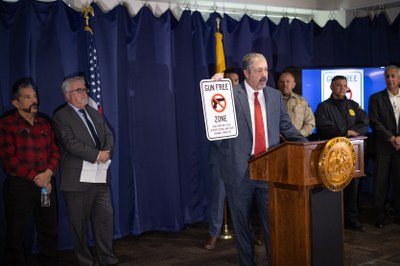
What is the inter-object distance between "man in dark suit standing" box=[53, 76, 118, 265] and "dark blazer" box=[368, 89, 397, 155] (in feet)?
9.05

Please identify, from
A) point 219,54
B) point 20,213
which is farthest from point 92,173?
point 219,54

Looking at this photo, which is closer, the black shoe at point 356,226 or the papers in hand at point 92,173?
the papers in hand at point 92,173

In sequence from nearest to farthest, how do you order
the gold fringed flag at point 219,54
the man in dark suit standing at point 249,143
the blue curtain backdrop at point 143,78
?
the man in dark suit standing at point 249,143 → the blue curtain backdrop at point 143,78 → the gold fringed flag at point 219,54

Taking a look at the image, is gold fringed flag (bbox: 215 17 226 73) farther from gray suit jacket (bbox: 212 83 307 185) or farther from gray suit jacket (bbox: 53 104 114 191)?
gray suit jacket (bbox: 212 83 307 185)

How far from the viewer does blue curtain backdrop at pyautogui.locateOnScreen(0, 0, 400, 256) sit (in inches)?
169

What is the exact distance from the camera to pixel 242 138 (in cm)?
288

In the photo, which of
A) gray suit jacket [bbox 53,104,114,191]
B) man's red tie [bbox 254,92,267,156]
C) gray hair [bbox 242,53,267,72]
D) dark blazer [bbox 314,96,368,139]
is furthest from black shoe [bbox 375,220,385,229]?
gray suit jacket [bbox 53,104,114,191]

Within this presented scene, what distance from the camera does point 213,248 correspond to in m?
4.34

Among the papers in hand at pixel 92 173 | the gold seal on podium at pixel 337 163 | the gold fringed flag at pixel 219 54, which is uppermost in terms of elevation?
the gold fringed flag at pixel 219 54

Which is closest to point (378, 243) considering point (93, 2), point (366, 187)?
point (366, 187)

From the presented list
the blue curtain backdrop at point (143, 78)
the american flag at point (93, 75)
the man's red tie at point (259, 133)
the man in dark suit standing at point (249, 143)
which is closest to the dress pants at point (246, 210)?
the man in dark suit standing at point (249, 143)

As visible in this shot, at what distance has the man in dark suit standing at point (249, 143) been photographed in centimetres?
286

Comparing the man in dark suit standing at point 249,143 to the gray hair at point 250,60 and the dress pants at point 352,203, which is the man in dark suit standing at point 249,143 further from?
the dress pants at point 352,203

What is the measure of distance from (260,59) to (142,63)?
90.4 inches
